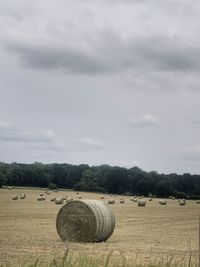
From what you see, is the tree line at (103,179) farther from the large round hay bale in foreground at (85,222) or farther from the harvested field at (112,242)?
the large round hay bale in foreground at (85,222)

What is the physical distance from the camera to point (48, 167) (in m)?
133

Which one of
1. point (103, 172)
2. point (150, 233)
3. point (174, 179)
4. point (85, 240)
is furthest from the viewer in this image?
point (103, 172)

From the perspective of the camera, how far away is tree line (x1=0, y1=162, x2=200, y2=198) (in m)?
107

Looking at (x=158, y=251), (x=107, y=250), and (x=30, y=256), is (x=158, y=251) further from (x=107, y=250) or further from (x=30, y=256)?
(x=30, y=256)

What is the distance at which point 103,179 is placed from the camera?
11875 centimetres

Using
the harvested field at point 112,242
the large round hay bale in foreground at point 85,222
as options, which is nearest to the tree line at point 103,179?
the harvested field at point 112,242

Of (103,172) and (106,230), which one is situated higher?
(103,172)

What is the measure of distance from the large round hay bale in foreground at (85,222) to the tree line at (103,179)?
258ft

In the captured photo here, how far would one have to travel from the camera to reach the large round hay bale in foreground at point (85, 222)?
18703 mm

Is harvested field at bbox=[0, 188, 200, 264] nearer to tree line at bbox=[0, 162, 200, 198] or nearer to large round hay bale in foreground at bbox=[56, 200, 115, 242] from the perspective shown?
large round hay bale in foreground at bbox=[56, 200, 115, 242]

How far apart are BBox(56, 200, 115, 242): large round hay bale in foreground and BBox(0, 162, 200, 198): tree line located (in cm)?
7874

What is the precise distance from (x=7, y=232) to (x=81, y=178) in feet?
357

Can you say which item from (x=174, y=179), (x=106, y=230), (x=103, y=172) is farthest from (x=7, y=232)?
(x=103, y=172)

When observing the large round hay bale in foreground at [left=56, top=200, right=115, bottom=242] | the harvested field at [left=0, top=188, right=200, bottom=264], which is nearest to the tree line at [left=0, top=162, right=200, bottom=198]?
the harvested field at [left=0, top=188, right=200, bottom=264]
